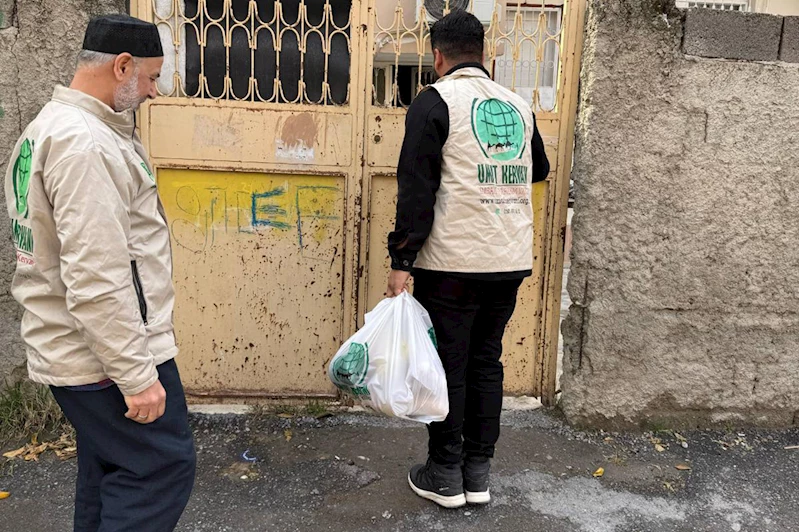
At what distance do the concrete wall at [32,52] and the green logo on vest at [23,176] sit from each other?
1493 mm

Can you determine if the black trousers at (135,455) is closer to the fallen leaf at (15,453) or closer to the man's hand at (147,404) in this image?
the man's hand at (147,404)

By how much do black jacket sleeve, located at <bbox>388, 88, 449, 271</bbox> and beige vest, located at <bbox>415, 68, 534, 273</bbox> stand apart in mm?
40

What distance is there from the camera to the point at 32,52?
3.01 m

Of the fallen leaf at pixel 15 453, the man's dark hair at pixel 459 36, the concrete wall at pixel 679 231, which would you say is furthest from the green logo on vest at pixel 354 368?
the fallen leaf at pixel 15 453

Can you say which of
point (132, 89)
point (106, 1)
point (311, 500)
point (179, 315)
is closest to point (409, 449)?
point (311, 500)

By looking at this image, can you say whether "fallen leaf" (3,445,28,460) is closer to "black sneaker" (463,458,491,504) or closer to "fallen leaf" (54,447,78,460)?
"fallen leaf" (54,447,78,460)

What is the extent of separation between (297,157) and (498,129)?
1.21 meters

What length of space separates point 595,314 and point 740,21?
159 centimetres

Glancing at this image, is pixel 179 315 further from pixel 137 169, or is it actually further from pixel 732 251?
pixel 732 251

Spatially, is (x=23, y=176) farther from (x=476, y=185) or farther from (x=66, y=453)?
(x=66, y=453)

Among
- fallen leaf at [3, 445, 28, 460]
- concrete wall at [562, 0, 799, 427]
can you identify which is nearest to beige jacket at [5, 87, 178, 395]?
fallen leaf at [3, 445, 28, 460]

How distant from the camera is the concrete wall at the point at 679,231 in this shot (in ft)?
10.5

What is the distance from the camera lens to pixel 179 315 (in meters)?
3.43

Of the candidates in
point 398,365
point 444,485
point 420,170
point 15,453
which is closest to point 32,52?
point 15,453
